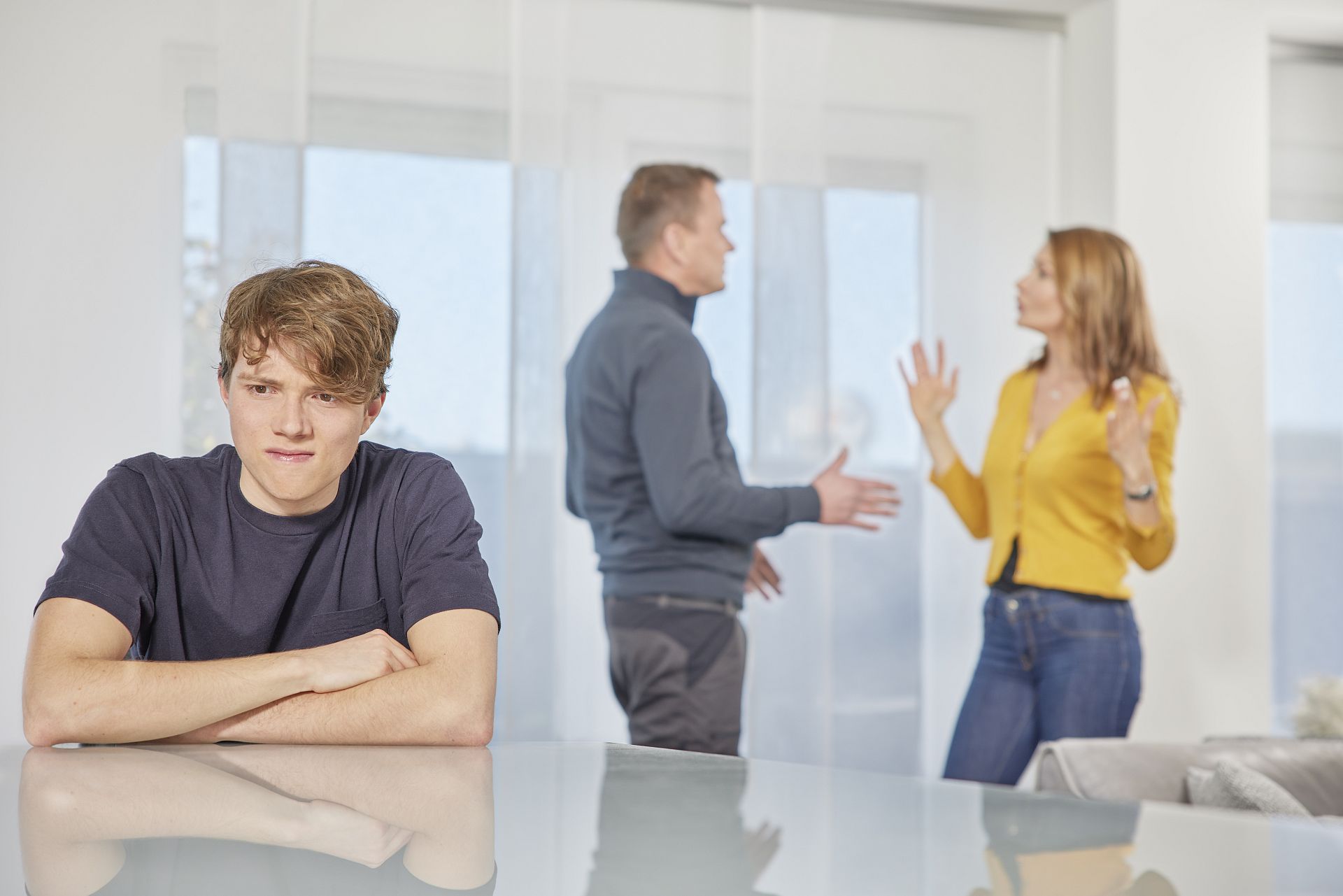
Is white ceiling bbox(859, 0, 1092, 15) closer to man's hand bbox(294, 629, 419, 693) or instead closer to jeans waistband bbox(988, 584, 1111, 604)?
jeans waistband bbox(988, 584, 1111, 604)

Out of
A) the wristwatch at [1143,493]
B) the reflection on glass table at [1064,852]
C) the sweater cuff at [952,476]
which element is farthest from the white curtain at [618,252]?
the reflection on glass table at [1064,852]

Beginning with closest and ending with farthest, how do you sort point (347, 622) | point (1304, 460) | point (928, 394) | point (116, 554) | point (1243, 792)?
point (116, 554) → point (347, 622) → point (1243, 792) → point (928, 394) → point (1304, 460)

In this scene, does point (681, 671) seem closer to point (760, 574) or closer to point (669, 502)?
point (669, 502)

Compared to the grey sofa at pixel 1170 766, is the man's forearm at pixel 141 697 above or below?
above

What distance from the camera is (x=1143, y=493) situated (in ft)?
7.94

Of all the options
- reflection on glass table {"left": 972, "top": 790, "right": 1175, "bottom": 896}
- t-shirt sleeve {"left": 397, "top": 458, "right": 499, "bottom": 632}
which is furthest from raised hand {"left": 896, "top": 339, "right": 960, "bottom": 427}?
reflection on glass table {"left": 972, "top": 790, "right": 1175, "bottom": 896}

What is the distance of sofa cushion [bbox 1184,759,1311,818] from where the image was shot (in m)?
1.89

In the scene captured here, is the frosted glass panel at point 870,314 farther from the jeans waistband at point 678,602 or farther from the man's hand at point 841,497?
the jeans waistband at point 678,602

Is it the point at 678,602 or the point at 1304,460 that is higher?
the point at 1304,460

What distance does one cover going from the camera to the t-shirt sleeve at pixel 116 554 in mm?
1388

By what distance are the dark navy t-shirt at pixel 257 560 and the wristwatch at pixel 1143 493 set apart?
1.41 meters

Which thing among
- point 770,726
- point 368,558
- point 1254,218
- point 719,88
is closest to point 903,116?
point 719,88

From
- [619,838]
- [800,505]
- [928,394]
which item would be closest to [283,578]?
[619,838]

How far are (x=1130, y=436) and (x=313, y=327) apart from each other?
62.2 inches
